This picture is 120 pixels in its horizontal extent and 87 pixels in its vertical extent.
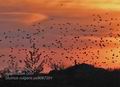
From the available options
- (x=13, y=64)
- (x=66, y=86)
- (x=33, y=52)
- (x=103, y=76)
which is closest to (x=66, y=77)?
(x=103, y=76)

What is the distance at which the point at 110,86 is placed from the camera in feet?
225

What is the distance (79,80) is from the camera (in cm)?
6975

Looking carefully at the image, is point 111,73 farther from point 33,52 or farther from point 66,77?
Answer: point 33,52

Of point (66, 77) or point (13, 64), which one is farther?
point (13, 64)

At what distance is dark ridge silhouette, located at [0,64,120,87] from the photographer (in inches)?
2483

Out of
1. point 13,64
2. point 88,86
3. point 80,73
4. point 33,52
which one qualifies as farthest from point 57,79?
point 33,52

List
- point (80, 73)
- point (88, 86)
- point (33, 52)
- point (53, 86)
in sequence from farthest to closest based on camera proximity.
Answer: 1. point (33, 52)
2. point (80, 73)
3. point (88, 86)
4. point (53, 86)

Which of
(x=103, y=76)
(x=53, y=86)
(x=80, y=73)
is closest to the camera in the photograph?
(x=53, y=86)

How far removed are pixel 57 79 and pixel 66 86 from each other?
465 centimetres

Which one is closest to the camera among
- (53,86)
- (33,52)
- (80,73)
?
→ (53,86)

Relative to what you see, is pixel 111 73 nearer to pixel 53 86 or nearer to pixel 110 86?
pixel 110 86

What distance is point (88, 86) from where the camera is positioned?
66750 millimetres

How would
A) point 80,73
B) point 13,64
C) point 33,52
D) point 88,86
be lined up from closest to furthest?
point 88,86 < point 80,73 < point 13,64 < point 33,52

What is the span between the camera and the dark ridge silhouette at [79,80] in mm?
63066
